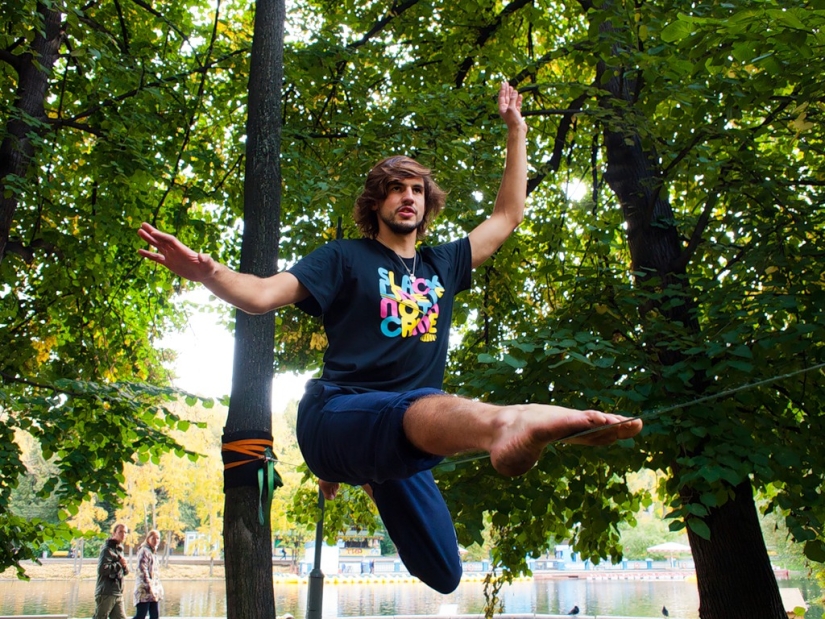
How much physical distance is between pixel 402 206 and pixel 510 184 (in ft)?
2.09

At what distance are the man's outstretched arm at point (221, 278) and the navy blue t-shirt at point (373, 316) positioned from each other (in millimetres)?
77

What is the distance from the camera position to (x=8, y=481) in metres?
5.82

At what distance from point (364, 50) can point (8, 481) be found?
4.63 meters

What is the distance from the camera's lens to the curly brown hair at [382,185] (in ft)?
8.81

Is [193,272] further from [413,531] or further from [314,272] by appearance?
[413,531]

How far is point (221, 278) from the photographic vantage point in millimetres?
2197

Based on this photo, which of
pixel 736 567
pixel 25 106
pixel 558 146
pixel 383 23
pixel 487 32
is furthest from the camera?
pixel 487 32

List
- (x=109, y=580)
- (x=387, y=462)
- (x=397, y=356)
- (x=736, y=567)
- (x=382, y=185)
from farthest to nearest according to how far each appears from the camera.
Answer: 1. (x=109, y=580)
2. (x=736, y=567)
3. (x=382, y=185)
4. (x=397, y=356)
5. (x=387, y=462)

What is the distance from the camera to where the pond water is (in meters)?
22.4

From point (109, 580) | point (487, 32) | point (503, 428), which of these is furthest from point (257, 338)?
point (109, 580)

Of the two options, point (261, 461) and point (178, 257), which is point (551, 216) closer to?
point (261, 461)

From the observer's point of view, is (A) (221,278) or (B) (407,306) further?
(B) (407,306)

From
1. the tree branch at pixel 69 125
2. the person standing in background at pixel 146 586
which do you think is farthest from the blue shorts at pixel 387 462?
Answer: the person standing in background at pixel 146 586

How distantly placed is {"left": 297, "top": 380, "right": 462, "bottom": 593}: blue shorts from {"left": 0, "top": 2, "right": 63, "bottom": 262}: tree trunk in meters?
4.53
